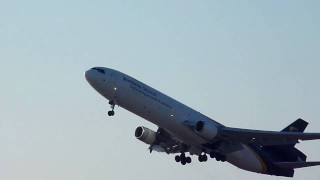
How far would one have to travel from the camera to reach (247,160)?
256ft

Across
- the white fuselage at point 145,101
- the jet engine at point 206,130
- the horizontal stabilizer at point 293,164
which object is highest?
the white fuselage at point 145,101

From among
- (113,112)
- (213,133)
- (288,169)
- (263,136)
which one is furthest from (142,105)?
(288,169)

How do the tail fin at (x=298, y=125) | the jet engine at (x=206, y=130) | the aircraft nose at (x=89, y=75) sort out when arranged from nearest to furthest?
the aircraft nose at (x=89, y=75) → the jet engine at (x=206, y=130) → the tail fin at (x=298, y=125)

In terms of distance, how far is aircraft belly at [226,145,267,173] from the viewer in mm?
77312

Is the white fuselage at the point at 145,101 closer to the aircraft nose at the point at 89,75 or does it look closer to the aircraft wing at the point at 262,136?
the aircraft nose at the point at 89,75

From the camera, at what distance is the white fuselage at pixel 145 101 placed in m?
70.4

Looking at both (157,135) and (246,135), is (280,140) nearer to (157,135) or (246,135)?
(246,135)

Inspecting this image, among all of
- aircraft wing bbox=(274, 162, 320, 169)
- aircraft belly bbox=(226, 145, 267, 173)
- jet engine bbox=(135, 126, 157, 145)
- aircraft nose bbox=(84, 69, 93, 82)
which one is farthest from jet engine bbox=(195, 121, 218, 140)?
aircraft nose bbox=(84, 69, 93, 82)

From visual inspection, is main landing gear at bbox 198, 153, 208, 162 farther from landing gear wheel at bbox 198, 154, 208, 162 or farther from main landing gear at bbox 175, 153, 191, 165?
main landing gear at bbox 175, 153, 191, 165

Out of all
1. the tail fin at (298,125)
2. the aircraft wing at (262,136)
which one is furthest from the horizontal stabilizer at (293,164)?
the tail fin at (298,125)

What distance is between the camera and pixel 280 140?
247ft

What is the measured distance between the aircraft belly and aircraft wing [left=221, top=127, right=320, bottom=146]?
1.48 meters

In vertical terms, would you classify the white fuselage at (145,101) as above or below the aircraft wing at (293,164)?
above

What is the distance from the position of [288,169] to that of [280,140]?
6737mm
